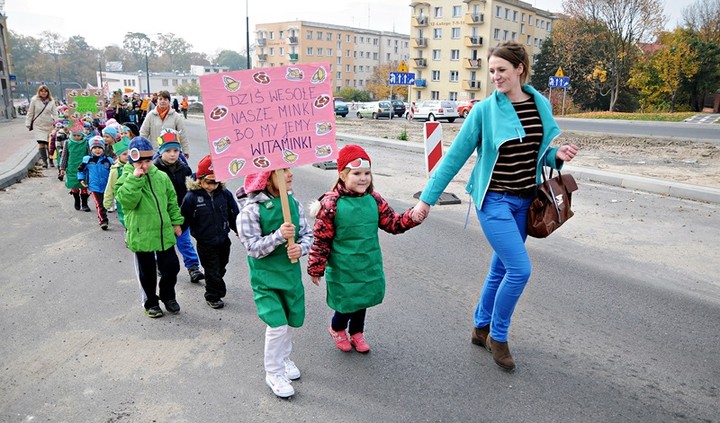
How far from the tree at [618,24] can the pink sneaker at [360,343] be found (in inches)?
1854

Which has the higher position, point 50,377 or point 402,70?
point 402,70

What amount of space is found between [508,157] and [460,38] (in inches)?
2719

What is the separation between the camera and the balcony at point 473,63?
6499 cm

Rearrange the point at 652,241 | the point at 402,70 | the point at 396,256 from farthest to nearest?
the point at 402,70
the point at 652,241
the point at 396,256

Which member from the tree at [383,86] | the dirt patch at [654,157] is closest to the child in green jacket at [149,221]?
the dirt patch at [654,157]

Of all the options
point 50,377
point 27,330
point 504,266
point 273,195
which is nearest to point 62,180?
point 27,330

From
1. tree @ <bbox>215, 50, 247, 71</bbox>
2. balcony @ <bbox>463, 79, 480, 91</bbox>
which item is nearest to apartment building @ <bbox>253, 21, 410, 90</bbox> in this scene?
balcony @ <bbox>463, 79, 480, 91</bbox>

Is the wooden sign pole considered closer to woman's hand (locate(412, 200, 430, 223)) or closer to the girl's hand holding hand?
the girl's hand holding hand

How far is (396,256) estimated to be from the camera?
6160 millimetres

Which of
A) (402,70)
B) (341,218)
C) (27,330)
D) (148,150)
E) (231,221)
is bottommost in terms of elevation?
(27,330)

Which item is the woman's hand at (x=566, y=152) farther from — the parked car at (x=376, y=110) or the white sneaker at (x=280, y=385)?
the parked car at (x=376, y=110)

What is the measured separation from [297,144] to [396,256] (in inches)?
123

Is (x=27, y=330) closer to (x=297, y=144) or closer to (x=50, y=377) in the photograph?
(x=50, y=377)

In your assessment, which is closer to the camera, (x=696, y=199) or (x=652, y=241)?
(x=652, y=241)
